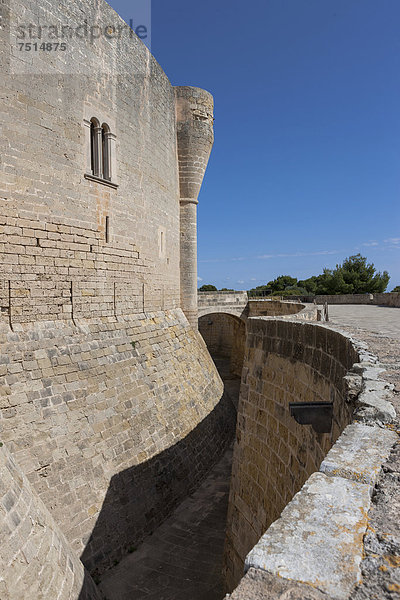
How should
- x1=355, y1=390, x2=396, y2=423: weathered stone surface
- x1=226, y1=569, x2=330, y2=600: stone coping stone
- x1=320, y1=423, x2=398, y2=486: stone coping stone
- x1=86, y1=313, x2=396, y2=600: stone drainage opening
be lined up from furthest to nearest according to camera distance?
x1=86, y1=313, x2=396, y2=600: stone drainage opening → x1=355, y1=390, x2=396, y2=423: weathered stone surface → x1=320, y1=423, x2=398, y2=486: stone coping stone → x1=226, y1=569, x2=330, y2=600: stone coping stone

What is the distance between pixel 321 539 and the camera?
1333mm

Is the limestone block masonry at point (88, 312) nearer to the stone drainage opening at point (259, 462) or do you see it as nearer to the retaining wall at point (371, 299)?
the stone drainage opening at point (259, 462)

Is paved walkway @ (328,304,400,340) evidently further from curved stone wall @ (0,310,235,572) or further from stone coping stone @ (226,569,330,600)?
stone coping stone @ (226,569,330,600)

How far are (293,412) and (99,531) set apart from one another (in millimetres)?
4483

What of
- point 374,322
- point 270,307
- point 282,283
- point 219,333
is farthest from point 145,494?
point 282,283

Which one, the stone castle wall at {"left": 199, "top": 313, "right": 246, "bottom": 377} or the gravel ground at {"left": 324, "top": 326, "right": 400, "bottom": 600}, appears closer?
the gravel ground at {"left": 324, "top": 326, "right": 400, "bottom": 600}

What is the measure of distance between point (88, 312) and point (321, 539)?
667cm

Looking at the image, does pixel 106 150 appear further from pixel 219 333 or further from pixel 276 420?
pixel 219 333

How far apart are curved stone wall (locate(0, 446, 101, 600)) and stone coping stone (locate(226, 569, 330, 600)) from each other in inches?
126

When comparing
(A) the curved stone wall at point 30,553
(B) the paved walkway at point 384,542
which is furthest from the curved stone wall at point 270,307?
(B) the paved walkway at point 384,542

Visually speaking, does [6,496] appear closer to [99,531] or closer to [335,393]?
[99,531]

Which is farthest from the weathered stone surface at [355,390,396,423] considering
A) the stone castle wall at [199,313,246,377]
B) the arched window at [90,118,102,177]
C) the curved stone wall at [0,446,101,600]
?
the stone castle wall at [199,313,246,377]

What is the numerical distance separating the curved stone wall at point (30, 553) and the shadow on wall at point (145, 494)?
0.36 meters

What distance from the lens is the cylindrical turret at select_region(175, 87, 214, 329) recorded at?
38.8 ft
